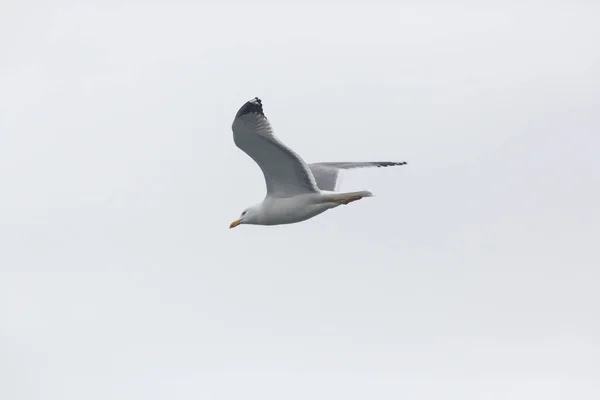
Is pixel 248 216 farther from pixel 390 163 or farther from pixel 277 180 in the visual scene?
pixel 390 163

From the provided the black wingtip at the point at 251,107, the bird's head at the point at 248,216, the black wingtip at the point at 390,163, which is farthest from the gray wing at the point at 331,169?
the black wingtip at the point at 251,107

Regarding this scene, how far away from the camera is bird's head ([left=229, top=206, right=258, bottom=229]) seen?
26.1m

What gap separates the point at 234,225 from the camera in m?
26.5

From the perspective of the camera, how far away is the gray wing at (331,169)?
90.4 ft

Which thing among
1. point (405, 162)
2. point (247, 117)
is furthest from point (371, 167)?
point (247, 117)

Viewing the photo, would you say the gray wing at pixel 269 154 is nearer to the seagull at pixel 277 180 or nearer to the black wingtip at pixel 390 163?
the seagull at pixel 277 180

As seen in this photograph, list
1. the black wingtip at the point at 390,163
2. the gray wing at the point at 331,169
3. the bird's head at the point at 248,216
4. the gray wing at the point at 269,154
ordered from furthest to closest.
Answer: the black wingtip at the point at 390,163, the gray wing at the point at 331,169, the bird's head at the point at 248,216, the gray wing at the point at 269,154

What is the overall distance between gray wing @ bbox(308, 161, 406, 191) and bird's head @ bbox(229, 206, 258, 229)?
1771 millimetres

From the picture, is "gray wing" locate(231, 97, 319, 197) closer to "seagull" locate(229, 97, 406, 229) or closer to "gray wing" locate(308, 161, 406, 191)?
"seagull" locate(229, 97, 406, 229)

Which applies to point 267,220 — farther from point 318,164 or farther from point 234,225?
point 318,164

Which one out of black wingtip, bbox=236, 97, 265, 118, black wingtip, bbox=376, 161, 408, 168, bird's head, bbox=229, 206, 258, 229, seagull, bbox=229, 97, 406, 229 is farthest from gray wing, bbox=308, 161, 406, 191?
black wingtip, bbox=236, 97, 265, 118

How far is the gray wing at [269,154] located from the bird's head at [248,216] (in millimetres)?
584

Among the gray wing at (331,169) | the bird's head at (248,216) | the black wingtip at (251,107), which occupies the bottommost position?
the bird's head at (248,216)

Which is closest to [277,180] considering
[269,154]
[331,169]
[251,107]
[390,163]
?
[269,154]
